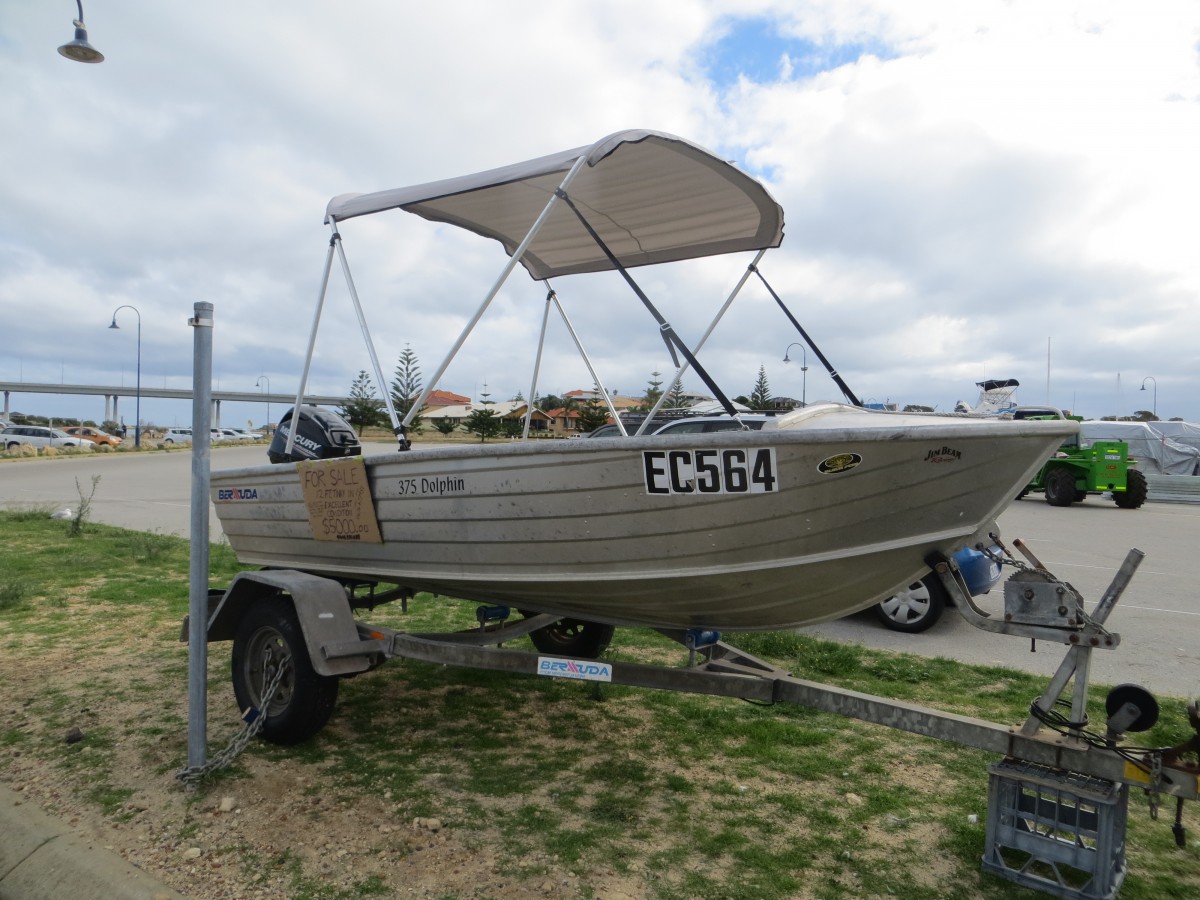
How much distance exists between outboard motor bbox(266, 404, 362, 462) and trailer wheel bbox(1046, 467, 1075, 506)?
1811 cm

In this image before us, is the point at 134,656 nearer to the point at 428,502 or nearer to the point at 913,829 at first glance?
the point at 428,502

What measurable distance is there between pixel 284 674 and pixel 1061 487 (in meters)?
18.8

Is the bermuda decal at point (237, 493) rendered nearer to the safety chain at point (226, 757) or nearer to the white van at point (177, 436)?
the safety chain at point (226, 757)

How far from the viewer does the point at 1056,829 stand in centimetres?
298

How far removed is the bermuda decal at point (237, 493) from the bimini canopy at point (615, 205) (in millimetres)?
1715

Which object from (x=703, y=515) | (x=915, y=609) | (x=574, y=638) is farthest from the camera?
(x=915, y=609)

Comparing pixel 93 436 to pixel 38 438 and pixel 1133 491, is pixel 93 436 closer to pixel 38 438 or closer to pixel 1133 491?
pixel 38 438

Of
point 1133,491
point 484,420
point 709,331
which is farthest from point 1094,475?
point 709,331

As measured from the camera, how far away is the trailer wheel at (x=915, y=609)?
7039 millimetres

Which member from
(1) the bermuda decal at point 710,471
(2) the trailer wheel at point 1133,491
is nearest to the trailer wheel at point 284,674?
(1) the bermuda decal at point 710,471

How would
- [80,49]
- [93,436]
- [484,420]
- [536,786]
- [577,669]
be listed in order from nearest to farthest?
[577,669], [536,786], [80,49], [484,420], [93,436]

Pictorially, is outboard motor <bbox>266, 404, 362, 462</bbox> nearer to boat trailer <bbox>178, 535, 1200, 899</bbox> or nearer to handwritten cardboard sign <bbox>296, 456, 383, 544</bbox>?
handwritten cardboard sign <bbox>296, 456, 383, 544</bbox>

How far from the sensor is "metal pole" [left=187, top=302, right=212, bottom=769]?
3.80 m

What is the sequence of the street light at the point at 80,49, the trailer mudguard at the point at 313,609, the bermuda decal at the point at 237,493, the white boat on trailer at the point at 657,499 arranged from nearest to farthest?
the white boat on trailer at the point at 657,499 < the trailer mudguard at the point at 313,609 < the bermuda decal at the point at 237,493 < the street light at the point at 80,49
